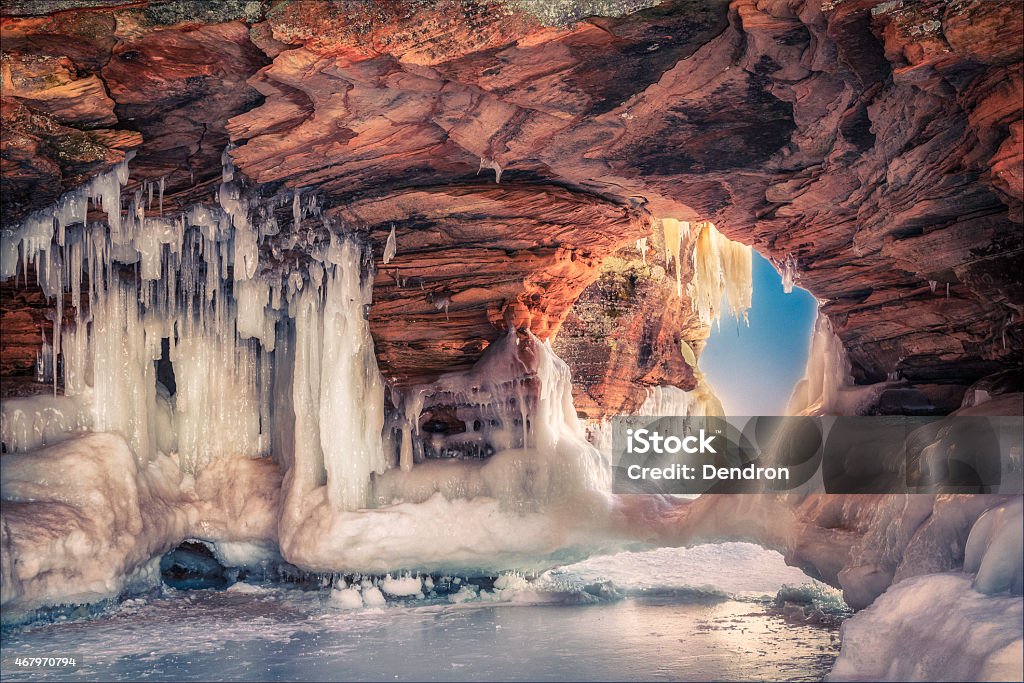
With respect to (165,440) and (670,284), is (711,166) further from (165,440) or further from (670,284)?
(670,284)

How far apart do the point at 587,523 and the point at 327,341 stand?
4.21 m

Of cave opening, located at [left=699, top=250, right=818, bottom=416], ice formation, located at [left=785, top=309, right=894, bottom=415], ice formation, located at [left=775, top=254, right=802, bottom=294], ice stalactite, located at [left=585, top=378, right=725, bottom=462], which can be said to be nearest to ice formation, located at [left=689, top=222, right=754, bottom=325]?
ice formation, located at [left=785, top=309, right=894, bottom=415]

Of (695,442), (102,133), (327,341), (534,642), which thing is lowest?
(534,642)

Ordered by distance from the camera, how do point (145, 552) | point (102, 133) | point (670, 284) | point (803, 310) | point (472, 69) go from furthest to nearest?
point (803, 310) < point (670, 284) < point (145, 552) < point (102, 133) < point (472, 69)

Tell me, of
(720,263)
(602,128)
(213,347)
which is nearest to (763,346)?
(720,263)

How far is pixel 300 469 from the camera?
463 inches

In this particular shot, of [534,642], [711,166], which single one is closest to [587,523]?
[534,642]

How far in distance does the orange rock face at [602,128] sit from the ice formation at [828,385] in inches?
13.0

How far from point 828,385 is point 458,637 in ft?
20.8

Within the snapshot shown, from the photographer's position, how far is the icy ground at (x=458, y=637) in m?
7.12

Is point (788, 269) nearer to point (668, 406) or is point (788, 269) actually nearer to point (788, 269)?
point (788, 269)

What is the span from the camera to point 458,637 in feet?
28.5

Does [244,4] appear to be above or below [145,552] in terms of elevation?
above

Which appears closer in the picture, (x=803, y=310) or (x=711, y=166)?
(x=711, y=166)
